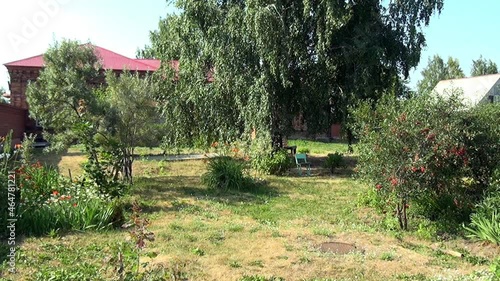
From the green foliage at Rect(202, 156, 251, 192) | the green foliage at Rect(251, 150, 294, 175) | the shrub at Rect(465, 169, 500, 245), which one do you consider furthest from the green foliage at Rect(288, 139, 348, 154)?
the shrub at Rect(465, 169, 500, 245)

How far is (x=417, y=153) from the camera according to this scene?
6312mm

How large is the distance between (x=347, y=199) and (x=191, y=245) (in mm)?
4818

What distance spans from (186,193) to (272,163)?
402 centimetres

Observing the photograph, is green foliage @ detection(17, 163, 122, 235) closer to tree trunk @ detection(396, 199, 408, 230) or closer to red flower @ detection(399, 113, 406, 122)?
tree trunk @ detection(396, 199, 408, 230)

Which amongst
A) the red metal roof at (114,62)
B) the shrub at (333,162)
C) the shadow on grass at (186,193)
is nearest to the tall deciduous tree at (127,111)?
the shadow on grass at (186,193)

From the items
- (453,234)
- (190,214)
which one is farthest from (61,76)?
(453,234)

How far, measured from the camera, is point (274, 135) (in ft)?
46.0

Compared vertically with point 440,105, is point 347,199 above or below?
below

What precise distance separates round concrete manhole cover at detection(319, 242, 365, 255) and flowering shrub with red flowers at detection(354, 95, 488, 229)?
1.20 metres

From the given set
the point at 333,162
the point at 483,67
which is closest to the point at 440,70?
the point at 483,67

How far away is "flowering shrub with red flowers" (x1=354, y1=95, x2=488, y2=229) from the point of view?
6.32 m

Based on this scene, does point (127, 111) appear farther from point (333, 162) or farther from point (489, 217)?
point (489, 217)

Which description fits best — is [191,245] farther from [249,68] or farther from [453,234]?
[249,68]

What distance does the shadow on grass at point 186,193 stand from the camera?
28.8ft
